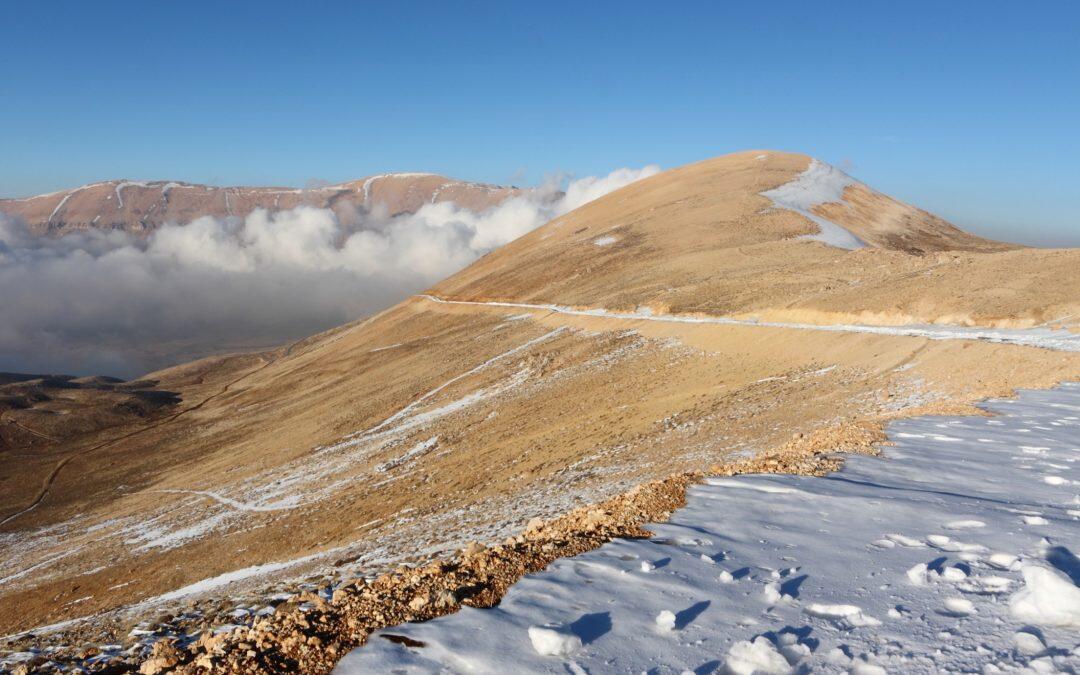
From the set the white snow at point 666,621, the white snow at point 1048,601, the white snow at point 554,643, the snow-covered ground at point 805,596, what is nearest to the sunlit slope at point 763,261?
the snow-covered ground at point 805,596

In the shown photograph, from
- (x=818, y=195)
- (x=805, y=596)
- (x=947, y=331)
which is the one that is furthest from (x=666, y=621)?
(x=818, y=195)

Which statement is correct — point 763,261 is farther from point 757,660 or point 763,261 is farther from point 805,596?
point 757,660

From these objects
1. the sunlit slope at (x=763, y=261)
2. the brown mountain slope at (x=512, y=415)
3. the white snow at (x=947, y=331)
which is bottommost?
the brown mountain slope at (x=512, y=415)

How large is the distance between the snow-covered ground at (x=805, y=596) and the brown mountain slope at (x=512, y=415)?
17.5 ft

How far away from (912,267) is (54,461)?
75531mm

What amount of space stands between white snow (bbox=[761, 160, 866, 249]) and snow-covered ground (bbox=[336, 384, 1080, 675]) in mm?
51707

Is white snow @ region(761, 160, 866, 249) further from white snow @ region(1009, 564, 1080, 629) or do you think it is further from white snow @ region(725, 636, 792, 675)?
white snow @ region(725, 636, 792, 675)

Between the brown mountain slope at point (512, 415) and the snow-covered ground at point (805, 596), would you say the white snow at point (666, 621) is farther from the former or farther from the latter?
the brown mountain slope at point (512, 415)

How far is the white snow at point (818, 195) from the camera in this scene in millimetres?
57875

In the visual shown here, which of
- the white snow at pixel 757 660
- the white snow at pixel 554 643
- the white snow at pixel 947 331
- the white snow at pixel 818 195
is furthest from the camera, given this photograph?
the white snow at pixel 818 195

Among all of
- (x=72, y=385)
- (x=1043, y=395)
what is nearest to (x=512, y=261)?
(x=1043, y=395)

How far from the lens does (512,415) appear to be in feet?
98.2

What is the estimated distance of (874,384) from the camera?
794 inches

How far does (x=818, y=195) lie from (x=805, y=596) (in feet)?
259
